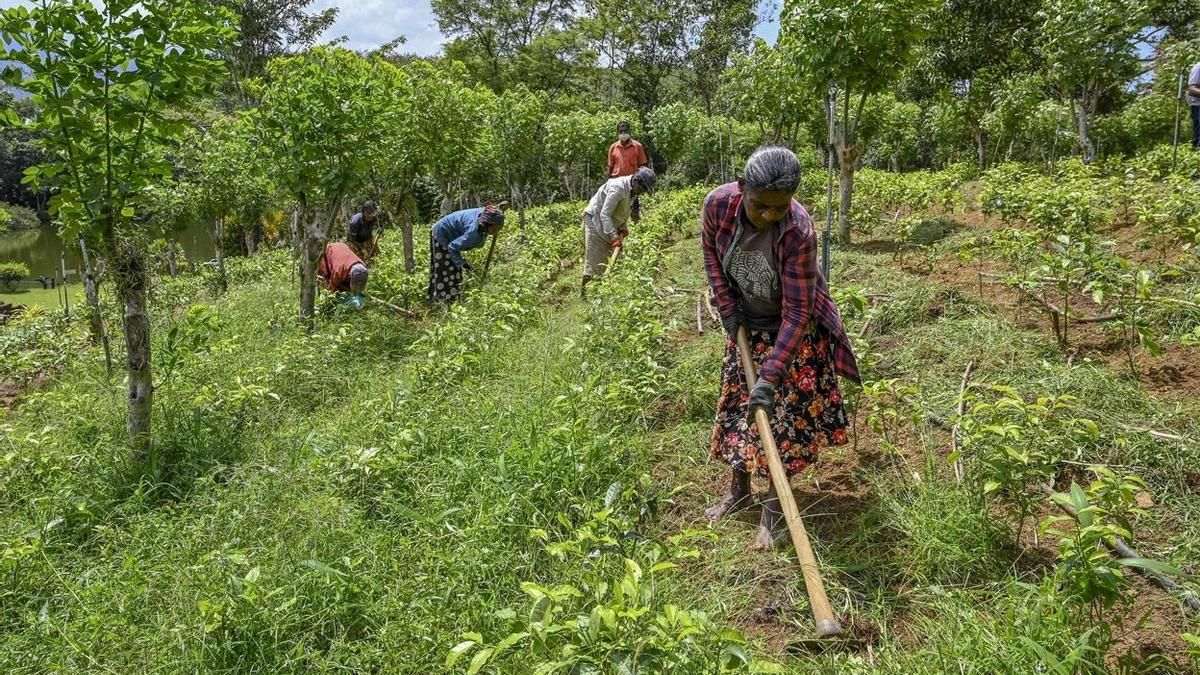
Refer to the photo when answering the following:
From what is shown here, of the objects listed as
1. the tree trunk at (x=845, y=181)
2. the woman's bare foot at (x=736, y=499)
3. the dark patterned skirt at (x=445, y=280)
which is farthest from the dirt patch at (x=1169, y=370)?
the dark patterned skirt at (x=445, y=280)

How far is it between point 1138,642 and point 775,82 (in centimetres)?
904

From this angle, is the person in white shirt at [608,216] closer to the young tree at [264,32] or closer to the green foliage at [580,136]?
the green foliage at [580,136]

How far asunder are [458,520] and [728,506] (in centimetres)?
110

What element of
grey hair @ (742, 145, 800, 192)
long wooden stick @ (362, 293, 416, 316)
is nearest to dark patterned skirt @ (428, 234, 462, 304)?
long wooden stick @ (362, 293, 416, 316)

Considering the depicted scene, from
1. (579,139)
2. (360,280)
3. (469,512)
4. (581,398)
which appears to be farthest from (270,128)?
(579,139)

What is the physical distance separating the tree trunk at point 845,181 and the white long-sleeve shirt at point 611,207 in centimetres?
258

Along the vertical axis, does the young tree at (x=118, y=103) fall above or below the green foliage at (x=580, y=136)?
below

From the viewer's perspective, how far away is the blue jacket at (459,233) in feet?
20.0

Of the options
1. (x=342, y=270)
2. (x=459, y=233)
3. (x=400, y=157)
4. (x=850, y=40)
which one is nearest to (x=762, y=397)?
(x=459, y=233)

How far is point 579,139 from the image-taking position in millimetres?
16422

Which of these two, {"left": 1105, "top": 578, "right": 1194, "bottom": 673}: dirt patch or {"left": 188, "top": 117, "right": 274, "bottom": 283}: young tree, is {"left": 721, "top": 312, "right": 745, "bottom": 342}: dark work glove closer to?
{"left": 1105, "top": 578, "right": 1194, "bottom": 673}: dirt patch

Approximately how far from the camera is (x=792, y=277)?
231cm

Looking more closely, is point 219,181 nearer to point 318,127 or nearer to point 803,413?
point 318,127

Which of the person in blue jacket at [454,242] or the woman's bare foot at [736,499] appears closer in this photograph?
the woman's bare foot at [736,499]
